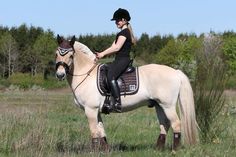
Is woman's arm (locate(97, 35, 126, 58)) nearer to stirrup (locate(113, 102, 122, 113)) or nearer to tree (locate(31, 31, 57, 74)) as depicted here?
stirrup (locate(113, 102, 122, 113))

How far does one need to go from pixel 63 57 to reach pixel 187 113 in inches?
93.0

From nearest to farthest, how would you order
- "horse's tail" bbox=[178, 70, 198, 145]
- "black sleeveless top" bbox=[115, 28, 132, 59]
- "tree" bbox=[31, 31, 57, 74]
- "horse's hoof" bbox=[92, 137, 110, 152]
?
"horse's hoof" bbox=[92, 137, 110, 152] < "black sleeveless top" bbox=[115, 28, 132, 59] < "horse's tail" bbox=[178, 70, 198, 145] < "tree" bbox=[31, 31, 57, 74]

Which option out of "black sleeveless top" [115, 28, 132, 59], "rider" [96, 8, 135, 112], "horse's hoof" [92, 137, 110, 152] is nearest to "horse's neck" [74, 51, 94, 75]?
"rider" [96, 8, 135, 112]

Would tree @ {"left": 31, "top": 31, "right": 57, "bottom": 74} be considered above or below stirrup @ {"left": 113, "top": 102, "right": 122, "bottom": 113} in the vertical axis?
above

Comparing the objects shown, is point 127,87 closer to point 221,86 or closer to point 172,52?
point 221,86

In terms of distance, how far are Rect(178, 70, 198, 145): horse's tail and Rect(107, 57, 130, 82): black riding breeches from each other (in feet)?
3.33

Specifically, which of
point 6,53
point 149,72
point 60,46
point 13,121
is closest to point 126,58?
point 149,72

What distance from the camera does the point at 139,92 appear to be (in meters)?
8.45

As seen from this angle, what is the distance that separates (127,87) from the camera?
8422 millimetres

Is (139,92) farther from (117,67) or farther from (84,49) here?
(84,49)

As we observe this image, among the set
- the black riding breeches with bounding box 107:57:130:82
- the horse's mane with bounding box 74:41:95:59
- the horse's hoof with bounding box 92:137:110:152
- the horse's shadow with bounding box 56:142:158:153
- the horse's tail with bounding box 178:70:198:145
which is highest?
the horse's mane with bounding box 74:41:95:59

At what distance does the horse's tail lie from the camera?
855 centimetres

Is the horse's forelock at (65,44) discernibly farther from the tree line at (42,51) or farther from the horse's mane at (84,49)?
the tree line at (42,51)

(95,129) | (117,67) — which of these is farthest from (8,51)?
(95,129)
